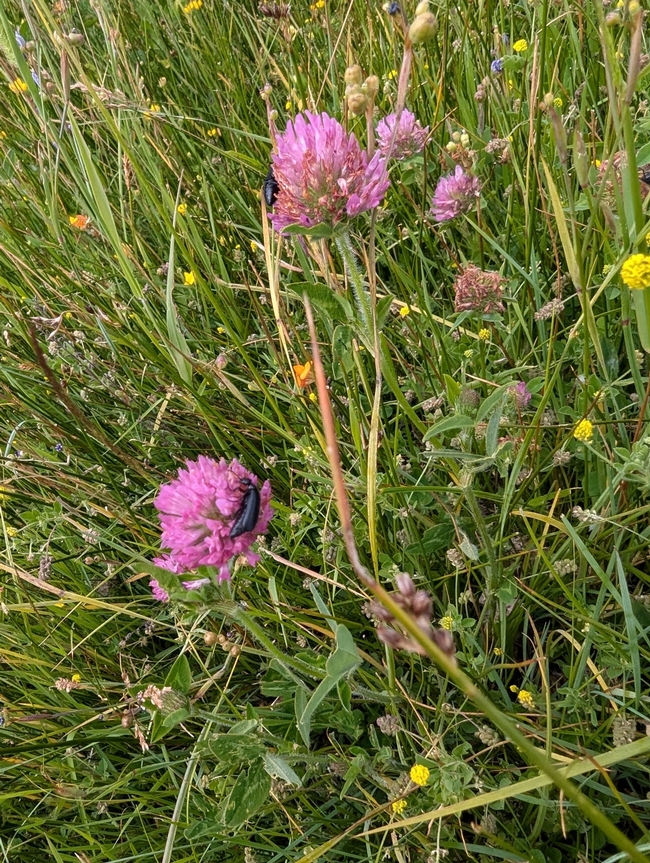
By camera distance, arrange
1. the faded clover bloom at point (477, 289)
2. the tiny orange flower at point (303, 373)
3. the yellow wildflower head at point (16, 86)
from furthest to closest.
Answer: the yellow wildflower head at point (16, 86), the tiny orange flower at point (303, 373), the faded clover bloom at point (477, 289)

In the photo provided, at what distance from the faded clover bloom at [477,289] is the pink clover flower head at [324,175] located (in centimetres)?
32

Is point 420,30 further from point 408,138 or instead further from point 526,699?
point 526,699

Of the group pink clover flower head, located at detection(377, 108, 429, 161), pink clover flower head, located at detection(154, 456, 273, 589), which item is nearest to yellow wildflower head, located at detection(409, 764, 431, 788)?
pink clover flower head, located at detection(154, 456, 273, 589)

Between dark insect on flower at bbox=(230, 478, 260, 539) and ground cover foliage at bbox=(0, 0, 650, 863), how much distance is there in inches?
4.0

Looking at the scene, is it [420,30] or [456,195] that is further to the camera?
[456,195]

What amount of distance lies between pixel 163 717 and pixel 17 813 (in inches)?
26.0

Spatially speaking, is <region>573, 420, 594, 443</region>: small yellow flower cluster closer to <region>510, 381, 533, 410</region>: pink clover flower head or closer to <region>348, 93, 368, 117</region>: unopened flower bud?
<region>510, 381, 533, 410</region>: pink clover flower head

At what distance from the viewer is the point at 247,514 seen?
87 centimetres

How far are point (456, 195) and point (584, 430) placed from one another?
617 millimetres

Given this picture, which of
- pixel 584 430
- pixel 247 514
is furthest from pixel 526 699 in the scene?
pixel 247 514

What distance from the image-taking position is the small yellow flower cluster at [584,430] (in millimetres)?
1001

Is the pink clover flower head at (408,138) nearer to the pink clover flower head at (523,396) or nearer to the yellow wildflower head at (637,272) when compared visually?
the pink clover flower head at (523,396)

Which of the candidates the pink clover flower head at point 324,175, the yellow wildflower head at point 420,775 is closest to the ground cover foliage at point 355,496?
the yellow wildflower head at point 420,775

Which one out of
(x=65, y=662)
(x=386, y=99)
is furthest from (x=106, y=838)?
(x=386, y=99)
